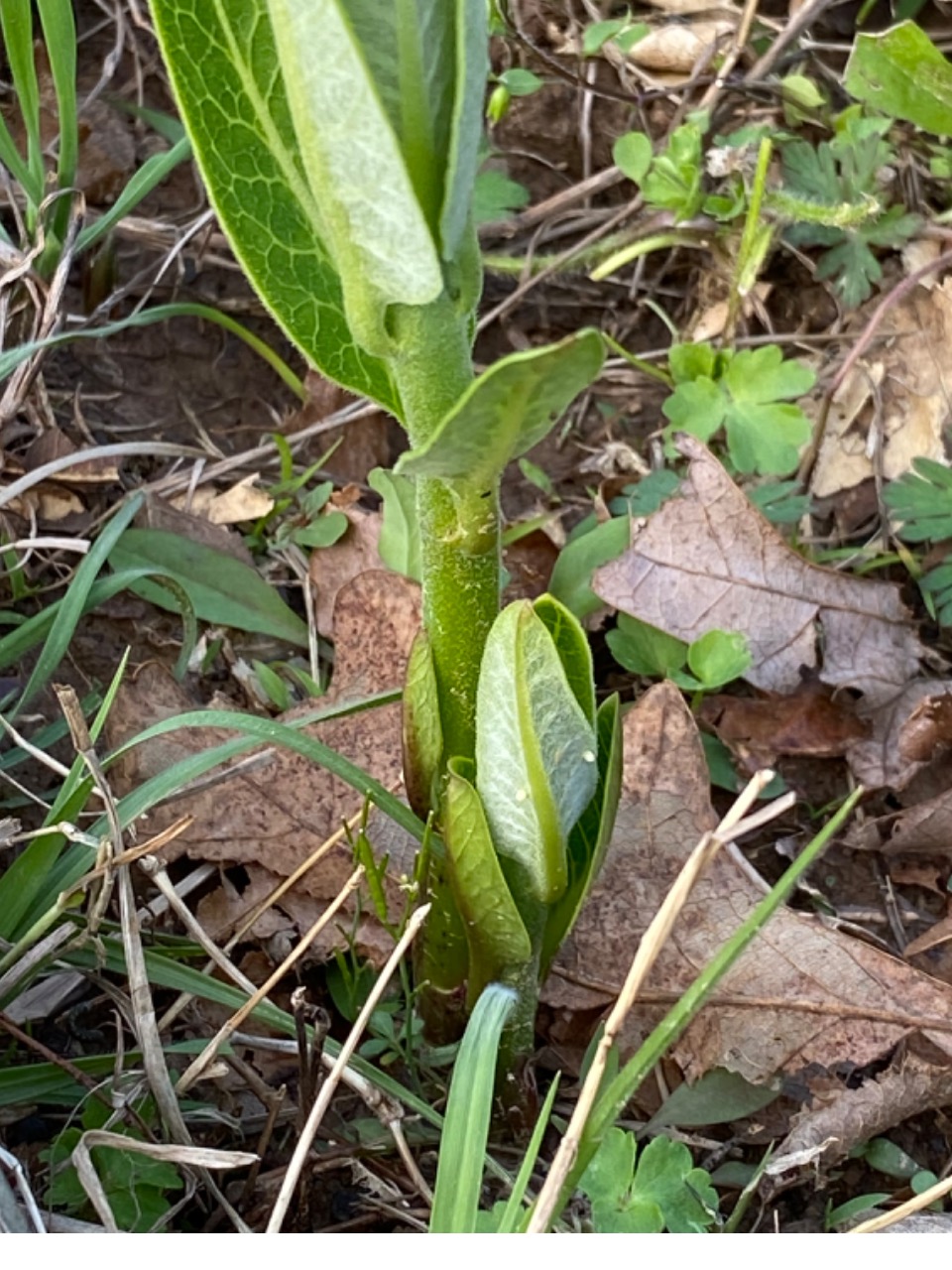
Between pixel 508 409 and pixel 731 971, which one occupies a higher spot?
pixel 508 409

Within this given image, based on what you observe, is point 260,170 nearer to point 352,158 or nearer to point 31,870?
point 352,158

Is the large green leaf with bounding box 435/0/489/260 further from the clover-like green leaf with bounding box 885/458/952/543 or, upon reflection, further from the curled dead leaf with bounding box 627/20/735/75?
the curled dead leaf with bounding box 627/20/735/75

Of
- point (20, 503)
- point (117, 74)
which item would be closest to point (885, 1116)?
point (20, 503)

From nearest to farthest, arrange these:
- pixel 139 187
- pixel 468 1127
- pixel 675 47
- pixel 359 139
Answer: pixel 359 139, pixel 468 1127, pixel 139 187, pixel 675 47

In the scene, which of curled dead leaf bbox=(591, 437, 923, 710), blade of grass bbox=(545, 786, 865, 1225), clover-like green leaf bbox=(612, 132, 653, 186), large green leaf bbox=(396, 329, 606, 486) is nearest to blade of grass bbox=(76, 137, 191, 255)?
clover-like green leaf bbox=(612, 132, 653, 186)

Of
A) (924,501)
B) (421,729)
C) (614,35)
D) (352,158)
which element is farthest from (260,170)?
(614,35)
